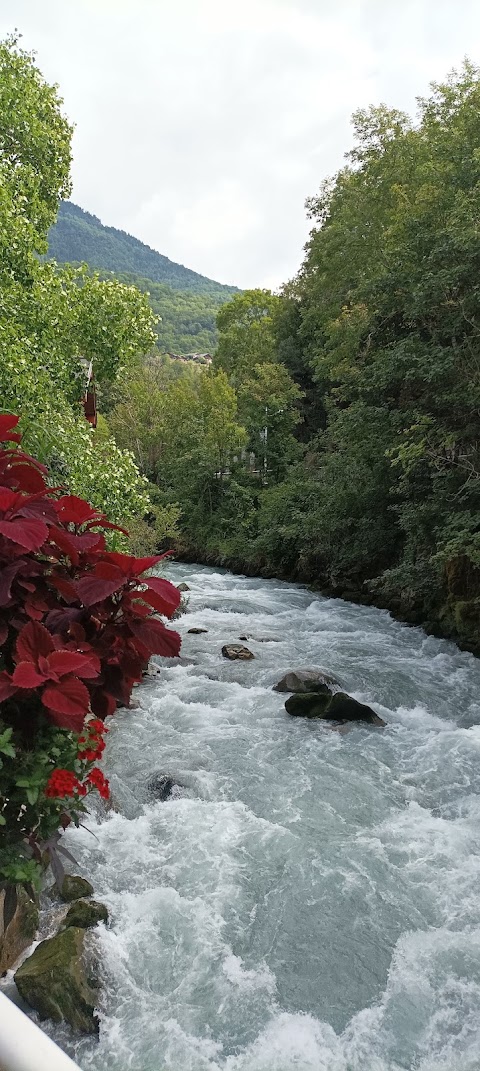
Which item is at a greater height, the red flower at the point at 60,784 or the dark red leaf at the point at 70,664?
the dark red leaf at the point at 70,664

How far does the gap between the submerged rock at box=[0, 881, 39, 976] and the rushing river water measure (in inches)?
19.7

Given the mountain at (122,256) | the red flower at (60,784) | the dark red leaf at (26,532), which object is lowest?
the red flower at (60,784)

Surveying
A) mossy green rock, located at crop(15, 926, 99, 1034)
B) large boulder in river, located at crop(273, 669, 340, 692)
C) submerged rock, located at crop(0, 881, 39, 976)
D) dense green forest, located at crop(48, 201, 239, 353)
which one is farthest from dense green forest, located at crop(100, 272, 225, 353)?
mossy green rock, located at crop(15, 926, 99, 1034)

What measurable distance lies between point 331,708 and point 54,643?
256 inches

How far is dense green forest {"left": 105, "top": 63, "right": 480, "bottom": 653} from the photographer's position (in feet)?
34.1

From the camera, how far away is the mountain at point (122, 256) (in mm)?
155375

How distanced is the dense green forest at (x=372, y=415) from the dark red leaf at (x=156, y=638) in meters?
8.06

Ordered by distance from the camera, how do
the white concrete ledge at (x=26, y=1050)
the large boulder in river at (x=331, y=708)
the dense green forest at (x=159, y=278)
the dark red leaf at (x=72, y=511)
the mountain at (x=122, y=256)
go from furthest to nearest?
1. the mountain at (x=122, y=256)
2. the dense green forest at (x=159, y=278)
3. the large boulder in river at (x=331, y=708)
4. the dark red leaf at (x=72, y=511)
5. the white concrete ledge at (x=26, y=1050)

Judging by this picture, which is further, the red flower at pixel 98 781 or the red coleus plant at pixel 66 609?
the red flower at pixel 98 781

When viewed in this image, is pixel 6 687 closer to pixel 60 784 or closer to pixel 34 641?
pixel 34 641

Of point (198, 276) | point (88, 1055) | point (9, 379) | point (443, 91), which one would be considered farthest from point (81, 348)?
point (198, 276)

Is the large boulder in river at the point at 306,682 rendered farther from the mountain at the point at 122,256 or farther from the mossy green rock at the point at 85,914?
the mountain at the point at 122,256

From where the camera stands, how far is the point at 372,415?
40.4 ft

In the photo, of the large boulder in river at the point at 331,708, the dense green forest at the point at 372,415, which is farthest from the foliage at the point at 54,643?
the dense green forest at the point at 372,415
